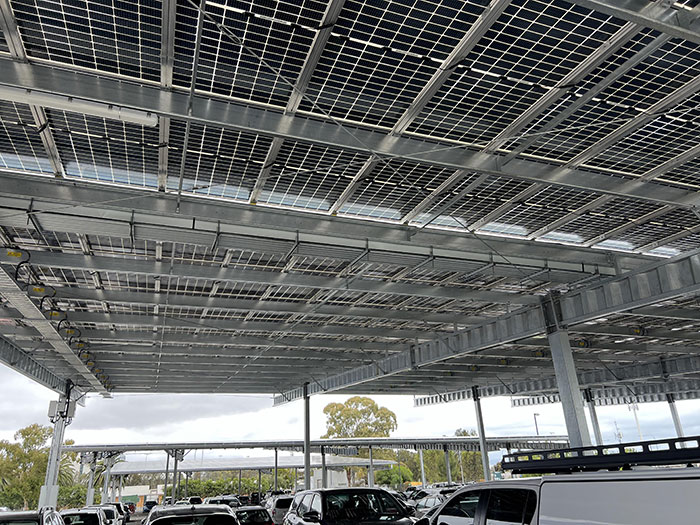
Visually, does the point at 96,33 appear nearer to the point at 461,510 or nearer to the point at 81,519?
the point at 461,510

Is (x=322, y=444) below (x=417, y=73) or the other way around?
below

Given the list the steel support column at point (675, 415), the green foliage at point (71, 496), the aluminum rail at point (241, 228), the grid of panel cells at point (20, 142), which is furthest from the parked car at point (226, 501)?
the green foliage at point (71, 496)

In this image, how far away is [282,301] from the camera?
19.4 metres

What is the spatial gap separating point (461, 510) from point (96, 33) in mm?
8510

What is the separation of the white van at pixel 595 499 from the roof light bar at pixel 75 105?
23.9 ft

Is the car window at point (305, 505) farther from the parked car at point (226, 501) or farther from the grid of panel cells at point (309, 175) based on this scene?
the parked car at point (226, 501)

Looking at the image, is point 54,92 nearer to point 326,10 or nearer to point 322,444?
Result: point 326,10

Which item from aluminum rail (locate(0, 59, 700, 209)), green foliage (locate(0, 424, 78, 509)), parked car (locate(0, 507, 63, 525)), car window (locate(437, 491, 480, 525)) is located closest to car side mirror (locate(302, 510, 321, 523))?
car window (locate(437, 491, 480, 525))

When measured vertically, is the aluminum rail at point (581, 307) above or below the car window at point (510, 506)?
above

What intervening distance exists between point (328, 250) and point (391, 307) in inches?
276

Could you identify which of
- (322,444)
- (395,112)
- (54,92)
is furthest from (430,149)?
(322,444)

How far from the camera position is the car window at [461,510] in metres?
7.36

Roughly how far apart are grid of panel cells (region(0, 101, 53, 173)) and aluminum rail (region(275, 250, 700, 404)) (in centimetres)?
1509

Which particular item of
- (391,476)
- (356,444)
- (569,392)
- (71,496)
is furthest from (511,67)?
(391,476)
